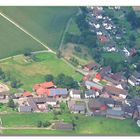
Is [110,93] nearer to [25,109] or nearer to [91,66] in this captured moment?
[91,66]

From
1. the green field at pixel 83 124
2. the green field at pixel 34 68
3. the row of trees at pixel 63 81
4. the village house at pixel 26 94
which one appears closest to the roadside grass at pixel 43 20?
the green field at pixel 34 68

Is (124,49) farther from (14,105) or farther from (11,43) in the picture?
(14,105)

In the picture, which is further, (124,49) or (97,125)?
(124,49)

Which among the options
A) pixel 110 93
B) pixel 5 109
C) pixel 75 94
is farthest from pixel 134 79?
pixel 5 109

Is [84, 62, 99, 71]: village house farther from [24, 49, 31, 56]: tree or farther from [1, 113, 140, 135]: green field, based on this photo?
[1, 113, 140, 135]: green field

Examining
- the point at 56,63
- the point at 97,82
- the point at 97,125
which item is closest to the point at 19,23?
the point at 56,63

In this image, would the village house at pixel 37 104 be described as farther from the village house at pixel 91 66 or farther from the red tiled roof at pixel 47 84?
the village house at pixel 91 66
